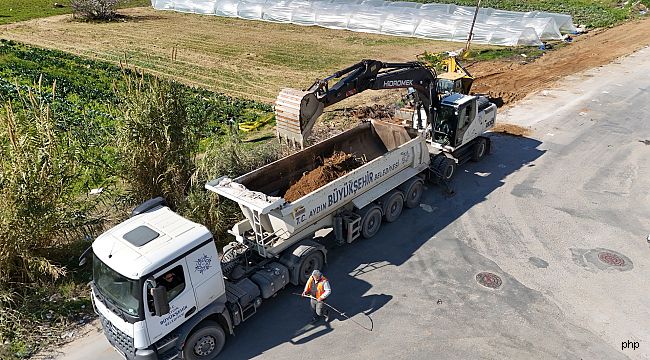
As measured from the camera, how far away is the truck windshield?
7.77 meters

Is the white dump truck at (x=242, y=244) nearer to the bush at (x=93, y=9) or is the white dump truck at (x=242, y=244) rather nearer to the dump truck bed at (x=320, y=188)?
the dump truck bed at (x=320, y=188)

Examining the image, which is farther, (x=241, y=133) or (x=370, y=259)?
(x=241, y=133)

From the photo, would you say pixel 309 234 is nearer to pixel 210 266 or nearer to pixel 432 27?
pixel 210 266

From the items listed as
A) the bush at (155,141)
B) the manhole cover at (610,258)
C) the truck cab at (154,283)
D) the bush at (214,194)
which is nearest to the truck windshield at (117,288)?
the truck cab at (154,283)

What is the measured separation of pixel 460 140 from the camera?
15570mm

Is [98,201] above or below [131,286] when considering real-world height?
below

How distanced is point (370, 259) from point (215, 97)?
14.4 m

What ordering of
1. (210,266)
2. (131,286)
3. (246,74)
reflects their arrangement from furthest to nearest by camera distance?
(246,74) < (210,266) < (131,286)

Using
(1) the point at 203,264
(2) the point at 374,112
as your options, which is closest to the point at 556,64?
(2) the point at 374,112

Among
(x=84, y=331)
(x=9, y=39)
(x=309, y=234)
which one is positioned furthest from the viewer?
(x=9, y=39)

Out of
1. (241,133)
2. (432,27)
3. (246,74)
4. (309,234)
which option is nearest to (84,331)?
(309,234)

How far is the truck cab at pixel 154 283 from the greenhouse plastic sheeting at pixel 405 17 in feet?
98.2

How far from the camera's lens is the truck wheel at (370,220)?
41.0 feet

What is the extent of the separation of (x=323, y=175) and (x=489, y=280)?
472 cm
